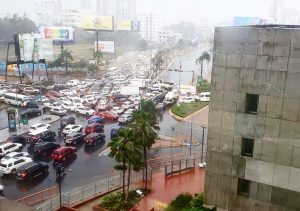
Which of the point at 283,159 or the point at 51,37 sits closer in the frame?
the point at 283,159

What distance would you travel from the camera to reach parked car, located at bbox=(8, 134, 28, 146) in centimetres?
4162

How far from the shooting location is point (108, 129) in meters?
48.4

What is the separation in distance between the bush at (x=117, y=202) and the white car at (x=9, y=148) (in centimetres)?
1472

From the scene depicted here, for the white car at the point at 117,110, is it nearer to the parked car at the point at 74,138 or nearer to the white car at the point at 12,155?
the parked car at the point at 74,138

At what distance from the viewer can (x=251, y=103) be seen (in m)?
22.0

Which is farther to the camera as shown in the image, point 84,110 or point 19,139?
point 84,110

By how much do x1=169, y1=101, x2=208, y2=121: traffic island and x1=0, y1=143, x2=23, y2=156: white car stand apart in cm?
2329

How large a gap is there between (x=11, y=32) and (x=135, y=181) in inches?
5123

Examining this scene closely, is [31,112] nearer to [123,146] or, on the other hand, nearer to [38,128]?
[38,128]

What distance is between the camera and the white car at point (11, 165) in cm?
3288

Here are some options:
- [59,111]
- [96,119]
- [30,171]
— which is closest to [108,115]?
[96,119]

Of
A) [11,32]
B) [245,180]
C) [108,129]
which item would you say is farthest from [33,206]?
[11,32]

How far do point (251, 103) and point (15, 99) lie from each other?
157 feet

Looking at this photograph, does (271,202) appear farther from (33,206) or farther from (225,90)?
(33,206)
